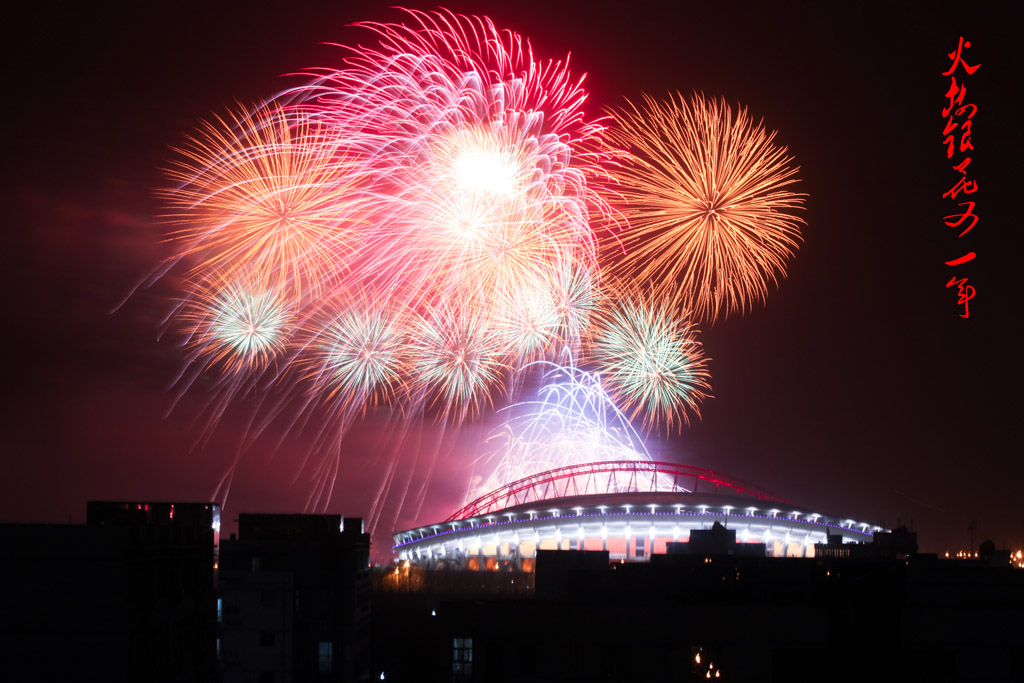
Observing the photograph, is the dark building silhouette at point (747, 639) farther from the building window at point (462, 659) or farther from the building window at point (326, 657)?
the building window at point (326, 657)

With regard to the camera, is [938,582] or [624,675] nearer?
[624,675]

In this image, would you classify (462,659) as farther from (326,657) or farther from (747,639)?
(326,657)

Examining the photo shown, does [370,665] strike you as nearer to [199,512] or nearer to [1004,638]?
[199,512]

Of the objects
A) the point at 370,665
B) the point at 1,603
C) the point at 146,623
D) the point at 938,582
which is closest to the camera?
the point at 938,582

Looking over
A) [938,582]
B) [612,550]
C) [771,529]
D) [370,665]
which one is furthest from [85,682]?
[771,529]

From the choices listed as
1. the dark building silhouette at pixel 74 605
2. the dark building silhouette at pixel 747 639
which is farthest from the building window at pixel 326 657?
the dark building silhouette at pixel 747 639

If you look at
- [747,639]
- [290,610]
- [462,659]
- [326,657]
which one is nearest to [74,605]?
[290,610]
